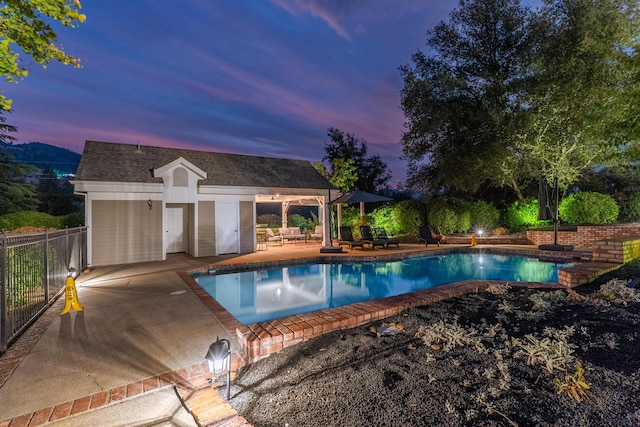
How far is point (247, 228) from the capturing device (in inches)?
501

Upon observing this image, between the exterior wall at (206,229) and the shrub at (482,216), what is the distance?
543 inches

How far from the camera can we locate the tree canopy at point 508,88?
506 inches

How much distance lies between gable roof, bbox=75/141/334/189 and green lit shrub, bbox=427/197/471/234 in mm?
6513

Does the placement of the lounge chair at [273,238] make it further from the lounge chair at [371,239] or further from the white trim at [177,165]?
the white trim at [177,165]

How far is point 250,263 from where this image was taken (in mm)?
9961

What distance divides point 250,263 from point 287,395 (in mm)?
7767

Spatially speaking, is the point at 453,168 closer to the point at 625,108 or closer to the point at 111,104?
the point at 625,108

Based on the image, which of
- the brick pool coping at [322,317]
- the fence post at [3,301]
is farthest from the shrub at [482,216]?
the fence post at [3,301]

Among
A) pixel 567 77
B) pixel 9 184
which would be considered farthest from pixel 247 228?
pixel 9 184

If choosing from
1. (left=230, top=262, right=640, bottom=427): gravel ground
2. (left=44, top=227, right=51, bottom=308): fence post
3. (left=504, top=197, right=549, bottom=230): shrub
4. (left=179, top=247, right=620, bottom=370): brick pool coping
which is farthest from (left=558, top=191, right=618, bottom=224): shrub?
(left=44, top=227, right=51, bottom=308): fence post

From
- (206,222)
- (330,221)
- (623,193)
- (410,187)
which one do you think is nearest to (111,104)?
(206,222)

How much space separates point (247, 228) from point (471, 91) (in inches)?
554

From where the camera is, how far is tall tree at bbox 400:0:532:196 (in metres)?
14.7

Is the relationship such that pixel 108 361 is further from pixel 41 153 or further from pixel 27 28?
pixel 41 153
